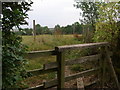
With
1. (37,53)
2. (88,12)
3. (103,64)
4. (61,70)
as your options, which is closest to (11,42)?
(37,53)

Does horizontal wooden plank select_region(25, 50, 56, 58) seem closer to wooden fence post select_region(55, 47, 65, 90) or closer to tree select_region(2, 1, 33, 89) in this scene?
wooden fence post select_region(55, 47, 65, 90)

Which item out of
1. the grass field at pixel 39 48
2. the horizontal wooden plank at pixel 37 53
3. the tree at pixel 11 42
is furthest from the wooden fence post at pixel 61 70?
the tree at pixel 11 42

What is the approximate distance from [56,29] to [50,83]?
22.4ft

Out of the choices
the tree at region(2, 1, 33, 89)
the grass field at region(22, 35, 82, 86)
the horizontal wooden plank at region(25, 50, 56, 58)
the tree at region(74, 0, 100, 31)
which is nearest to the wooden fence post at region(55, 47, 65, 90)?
the horizontal wooden plank at region(25, 50, 56, 58)

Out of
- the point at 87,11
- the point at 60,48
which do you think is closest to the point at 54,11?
the point at 60,48

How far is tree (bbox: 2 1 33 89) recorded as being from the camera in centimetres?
177

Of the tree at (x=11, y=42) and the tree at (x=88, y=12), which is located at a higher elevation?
the tree at (x=88, y=12)

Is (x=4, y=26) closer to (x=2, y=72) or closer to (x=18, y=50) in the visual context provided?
(x=18, y=50)

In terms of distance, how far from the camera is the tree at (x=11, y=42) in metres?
1.77

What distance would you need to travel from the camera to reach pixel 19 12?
1808 mm

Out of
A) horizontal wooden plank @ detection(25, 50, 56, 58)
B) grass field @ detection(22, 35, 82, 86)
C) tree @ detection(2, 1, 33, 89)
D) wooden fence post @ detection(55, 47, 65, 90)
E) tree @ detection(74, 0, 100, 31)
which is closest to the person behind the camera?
tree @ detection(2, 1, 33, 89)

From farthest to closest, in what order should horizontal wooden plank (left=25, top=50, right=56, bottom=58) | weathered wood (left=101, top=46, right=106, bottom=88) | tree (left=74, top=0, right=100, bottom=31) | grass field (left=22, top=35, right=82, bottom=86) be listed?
tree (left=74, top=0, right=100, bottom=31)
grass field (left=22, top=35, right=82, bottom=86)
weathered wood (left=101, top=46, right=106, bottom=88)
horizontal wooden plank (left=25, top=50, right=56, bottom=58)

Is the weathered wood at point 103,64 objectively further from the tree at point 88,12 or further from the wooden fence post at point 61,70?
the tree at point 88,12

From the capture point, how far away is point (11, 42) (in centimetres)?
187
